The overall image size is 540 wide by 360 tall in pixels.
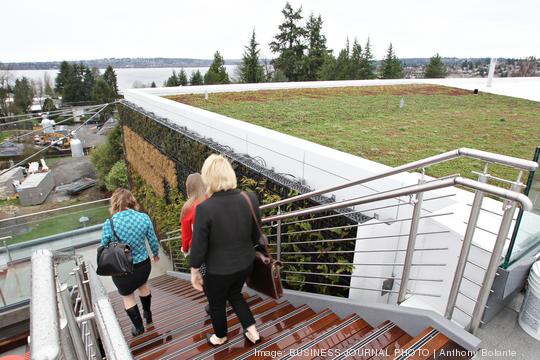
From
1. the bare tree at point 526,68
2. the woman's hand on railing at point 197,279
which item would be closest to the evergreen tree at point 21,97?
the woman's hand on railing at point 197,279

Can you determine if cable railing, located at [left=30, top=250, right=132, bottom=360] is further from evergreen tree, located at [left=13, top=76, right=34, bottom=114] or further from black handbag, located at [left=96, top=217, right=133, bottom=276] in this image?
evergreen tree, located at [left=13, top=76, right=34, bottom=114]

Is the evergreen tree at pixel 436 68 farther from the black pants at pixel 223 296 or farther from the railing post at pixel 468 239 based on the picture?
the black pants at pixel 223 296

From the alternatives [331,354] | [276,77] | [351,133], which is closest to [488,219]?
[331,354]

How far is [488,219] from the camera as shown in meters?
2.73

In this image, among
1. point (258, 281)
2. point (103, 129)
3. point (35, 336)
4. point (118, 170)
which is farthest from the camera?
point (103, 129)

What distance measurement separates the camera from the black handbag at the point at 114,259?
10.2 ft

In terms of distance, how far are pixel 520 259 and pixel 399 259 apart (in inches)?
46.1

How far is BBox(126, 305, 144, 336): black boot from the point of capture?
3.62 meters

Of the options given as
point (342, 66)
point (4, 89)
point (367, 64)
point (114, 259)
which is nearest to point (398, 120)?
point (114, 259)

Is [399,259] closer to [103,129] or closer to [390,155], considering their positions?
[390,155]

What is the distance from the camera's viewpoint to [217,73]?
104 ft

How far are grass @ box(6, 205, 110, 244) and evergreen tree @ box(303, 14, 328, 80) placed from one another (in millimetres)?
28603

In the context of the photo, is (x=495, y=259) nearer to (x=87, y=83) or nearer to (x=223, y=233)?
(x=223, y=233)

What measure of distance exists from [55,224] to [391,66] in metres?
38.2
